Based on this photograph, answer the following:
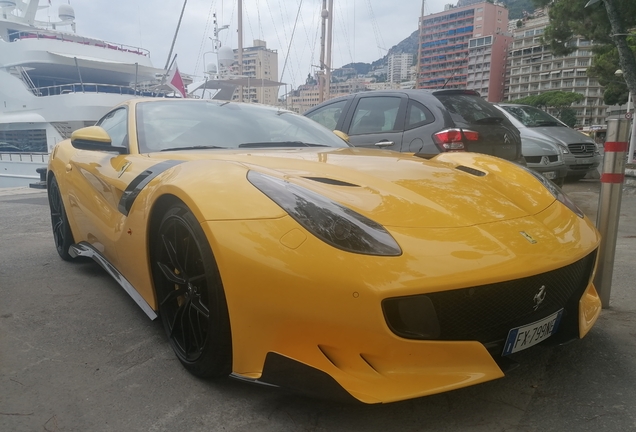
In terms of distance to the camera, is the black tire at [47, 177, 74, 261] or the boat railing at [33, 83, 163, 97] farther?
the boat railing at [33, 83, 163, 97]

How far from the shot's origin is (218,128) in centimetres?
288

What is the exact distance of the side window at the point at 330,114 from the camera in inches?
225

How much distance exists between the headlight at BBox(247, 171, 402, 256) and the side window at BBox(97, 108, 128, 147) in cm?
150

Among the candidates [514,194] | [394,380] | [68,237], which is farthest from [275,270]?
[68,237]

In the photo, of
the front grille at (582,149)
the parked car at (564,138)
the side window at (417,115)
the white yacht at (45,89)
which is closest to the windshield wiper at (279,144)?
the side window at (417,115)

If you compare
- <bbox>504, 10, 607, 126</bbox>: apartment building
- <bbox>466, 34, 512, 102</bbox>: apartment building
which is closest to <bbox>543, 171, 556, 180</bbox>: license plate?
<bbox>466, 34, 512, 102</bbox>: apartment building

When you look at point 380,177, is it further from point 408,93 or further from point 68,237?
point 408,93

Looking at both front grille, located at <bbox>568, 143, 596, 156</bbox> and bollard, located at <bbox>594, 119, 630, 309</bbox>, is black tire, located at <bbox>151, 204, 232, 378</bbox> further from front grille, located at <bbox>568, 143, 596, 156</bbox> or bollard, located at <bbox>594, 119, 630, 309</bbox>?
front grille, located at <bbox>568, 143, 596, 156</bbox>

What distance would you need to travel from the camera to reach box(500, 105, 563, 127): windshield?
832 cm

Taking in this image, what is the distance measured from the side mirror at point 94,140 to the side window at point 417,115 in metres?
3.08

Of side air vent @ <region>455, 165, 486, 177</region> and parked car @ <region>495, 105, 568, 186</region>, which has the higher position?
side air vent @ <region>455, 165, 486, 177</region>

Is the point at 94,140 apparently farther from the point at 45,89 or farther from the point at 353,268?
the point at 45,89

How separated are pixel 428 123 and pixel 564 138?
451 centimetres

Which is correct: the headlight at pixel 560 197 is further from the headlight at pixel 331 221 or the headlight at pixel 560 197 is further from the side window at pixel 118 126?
the side window at pixel 118 126
